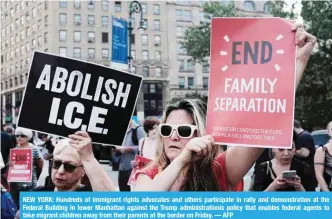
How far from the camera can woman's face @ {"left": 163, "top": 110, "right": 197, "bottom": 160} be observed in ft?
6.76

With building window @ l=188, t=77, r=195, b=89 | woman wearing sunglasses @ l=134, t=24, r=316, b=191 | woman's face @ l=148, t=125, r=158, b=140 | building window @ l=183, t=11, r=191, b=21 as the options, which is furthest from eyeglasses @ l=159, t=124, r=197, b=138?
building window @ l=188, t=77, r=195, b=89

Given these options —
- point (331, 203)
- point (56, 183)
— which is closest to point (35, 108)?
point (56, 183)

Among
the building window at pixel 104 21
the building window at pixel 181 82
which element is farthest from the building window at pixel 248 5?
the building window at pixel 181 82

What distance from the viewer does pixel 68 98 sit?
267cm

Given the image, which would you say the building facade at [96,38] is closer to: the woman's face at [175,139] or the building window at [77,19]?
the building window at [77,19]

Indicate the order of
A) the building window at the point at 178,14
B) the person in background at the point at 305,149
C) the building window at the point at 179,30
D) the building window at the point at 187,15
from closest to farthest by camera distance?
the person in background at the point at 305,149
the building window at the point at 178,14
the building window at the point at 187,15
the building window at the point at 179,30

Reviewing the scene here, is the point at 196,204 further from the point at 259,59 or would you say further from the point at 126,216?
the point at 259,59

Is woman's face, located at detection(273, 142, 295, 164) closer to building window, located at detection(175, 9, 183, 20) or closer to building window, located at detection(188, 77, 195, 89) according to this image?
building window, located at detection(175, 9, 183, 20)

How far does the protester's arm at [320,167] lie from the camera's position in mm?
4559

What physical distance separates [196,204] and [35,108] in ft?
3.44

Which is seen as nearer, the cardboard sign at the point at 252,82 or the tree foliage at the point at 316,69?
the cardboard sign at the point at 252,82

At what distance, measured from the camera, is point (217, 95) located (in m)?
2.12

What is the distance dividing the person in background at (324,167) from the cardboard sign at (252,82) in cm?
270

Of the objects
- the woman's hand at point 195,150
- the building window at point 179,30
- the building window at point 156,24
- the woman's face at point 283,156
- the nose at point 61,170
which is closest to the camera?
the woman's hand at point 195,150
